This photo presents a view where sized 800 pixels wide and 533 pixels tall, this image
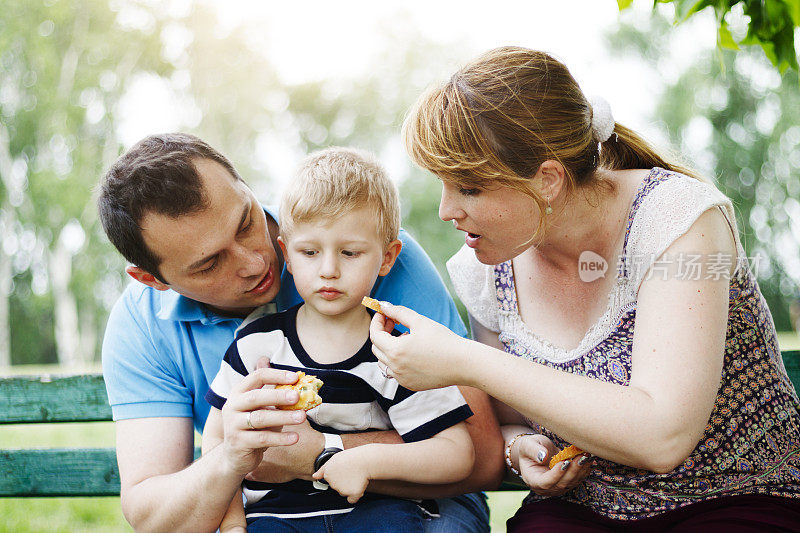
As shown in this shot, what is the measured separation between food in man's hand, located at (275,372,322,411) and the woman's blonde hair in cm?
69

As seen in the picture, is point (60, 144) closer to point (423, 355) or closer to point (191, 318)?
point (191, 318)

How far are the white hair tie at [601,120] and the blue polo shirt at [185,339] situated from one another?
694 mm

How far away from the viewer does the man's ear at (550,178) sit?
84.5 inches

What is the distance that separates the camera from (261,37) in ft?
75.7

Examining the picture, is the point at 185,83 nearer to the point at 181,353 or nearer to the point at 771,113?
the point at 771,113

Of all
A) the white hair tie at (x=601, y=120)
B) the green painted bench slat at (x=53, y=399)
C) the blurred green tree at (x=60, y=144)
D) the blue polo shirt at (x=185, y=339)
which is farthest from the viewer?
the blurred green tree at (x=60, y=144)

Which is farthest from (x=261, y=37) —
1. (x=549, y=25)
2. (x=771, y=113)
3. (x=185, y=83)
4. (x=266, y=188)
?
(x=771, y=113)

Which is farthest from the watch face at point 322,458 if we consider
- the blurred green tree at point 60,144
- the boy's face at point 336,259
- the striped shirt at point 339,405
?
the blurred green tree at point 60,144

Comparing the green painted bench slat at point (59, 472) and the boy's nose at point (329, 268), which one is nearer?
the boy's nose at point (329, 268)

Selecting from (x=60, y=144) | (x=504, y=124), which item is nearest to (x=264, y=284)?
(x=504, y=124)

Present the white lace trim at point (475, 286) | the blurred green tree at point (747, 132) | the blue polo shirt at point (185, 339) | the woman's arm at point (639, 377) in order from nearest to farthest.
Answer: the woman's arm at point (639, 377)
the blue polo shirt at point (185, 339)
the white lace trim at point (475, 286)
the blurred green tree at point (747, 132)

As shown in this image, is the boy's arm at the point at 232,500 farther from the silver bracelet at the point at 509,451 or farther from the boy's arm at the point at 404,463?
the silver bracelet at the point at 509,451

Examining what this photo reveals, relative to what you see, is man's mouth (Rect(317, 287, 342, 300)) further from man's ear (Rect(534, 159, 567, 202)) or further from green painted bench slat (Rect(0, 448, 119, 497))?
green painted bench slat (Rect(0, 448, 119, 497))

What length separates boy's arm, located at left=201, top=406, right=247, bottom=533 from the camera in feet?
6.78
